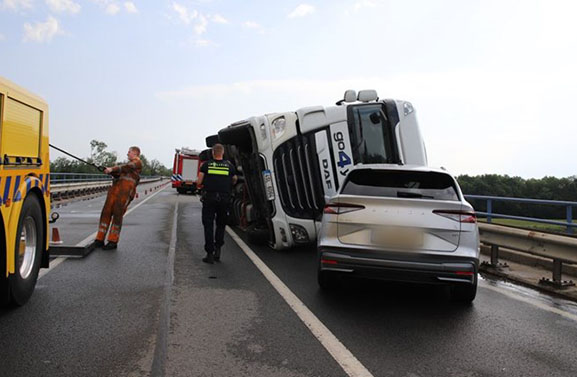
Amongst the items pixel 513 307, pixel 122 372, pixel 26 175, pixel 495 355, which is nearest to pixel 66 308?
pixel 26 175

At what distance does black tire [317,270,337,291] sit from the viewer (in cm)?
579

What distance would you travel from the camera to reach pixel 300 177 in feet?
28.9

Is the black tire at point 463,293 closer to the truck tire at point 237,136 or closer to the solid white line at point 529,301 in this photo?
the solid white line at point 529,301

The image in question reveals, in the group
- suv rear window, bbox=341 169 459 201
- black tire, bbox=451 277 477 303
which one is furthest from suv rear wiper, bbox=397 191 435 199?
black tire, bbox=451 277 477 303

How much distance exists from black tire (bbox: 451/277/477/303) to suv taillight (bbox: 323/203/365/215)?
4.83ft

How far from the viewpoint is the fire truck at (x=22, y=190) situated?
164 inches

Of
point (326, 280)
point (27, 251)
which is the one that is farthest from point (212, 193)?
point (27, 251)

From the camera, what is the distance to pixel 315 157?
28.7 feet

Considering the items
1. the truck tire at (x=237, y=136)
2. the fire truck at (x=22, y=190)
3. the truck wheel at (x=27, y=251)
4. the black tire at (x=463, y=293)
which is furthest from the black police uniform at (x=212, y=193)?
the black tire at (x=463, y=293)

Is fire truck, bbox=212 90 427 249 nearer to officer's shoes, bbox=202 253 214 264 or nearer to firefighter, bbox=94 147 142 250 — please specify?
officer's shoes, bbox=202 253 214 264

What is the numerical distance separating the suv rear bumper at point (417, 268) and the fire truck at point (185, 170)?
102ft

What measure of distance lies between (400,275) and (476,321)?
90 centimetres

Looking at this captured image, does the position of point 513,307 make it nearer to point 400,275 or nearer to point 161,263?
point 400,275

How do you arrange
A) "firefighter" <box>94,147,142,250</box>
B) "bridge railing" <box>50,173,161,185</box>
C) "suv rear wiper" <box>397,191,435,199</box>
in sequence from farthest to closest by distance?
"bridge railing" <box>50,173,161,185</box> < "firefighter" <box>94,147,142,250</box> < "suv rear wiper" <box>397,191,435,199</box>
